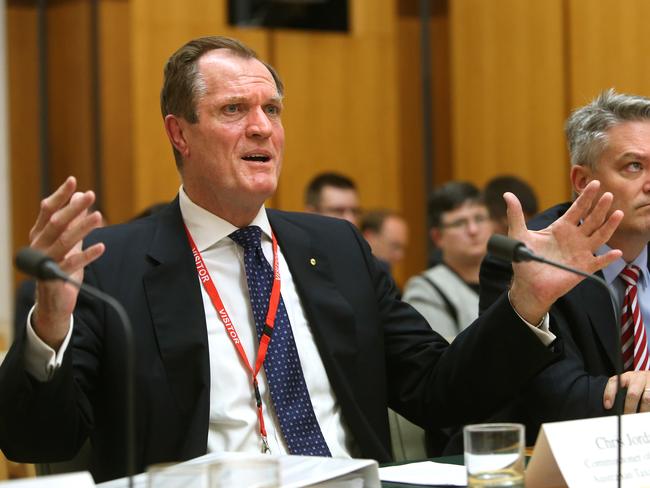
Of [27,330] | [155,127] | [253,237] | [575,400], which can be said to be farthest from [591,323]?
[155,127]

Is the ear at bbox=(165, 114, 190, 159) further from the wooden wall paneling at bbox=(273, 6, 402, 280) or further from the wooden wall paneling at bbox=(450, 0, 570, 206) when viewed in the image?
the wooden wall paneling at bbox=(273, 6, 402, 280)

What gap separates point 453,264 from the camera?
20.1ft

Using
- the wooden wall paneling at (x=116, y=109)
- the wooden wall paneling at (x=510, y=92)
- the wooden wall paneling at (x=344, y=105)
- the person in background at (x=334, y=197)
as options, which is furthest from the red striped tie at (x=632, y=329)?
the wooden wall paneling at (x=344, y=105)

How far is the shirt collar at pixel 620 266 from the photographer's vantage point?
3.04 meters

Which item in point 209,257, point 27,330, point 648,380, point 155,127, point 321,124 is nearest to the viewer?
point 27,330

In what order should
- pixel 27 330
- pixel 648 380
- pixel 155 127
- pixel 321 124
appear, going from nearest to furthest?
pixel 27 330 → pixel 648 380 → pixel 155 127 → pixel 321 124

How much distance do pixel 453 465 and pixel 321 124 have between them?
6707 millimetres

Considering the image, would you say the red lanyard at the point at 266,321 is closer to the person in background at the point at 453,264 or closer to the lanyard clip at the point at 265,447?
the lanyard clip at the point at 265,447

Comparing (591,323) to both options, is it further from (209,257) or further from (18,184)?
(18,184)

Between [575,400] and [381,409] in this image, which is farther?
[381,409]

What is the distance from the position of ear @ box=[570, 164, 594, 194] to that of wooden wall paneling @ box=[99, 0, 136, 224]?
5.54 metres

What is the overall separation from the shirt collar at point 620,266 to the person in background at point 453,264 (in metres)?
1.99

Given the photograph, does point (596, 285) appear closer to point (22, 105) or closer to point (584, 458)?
point (584, 458)

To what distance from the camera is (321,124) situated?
8930 millimetres
